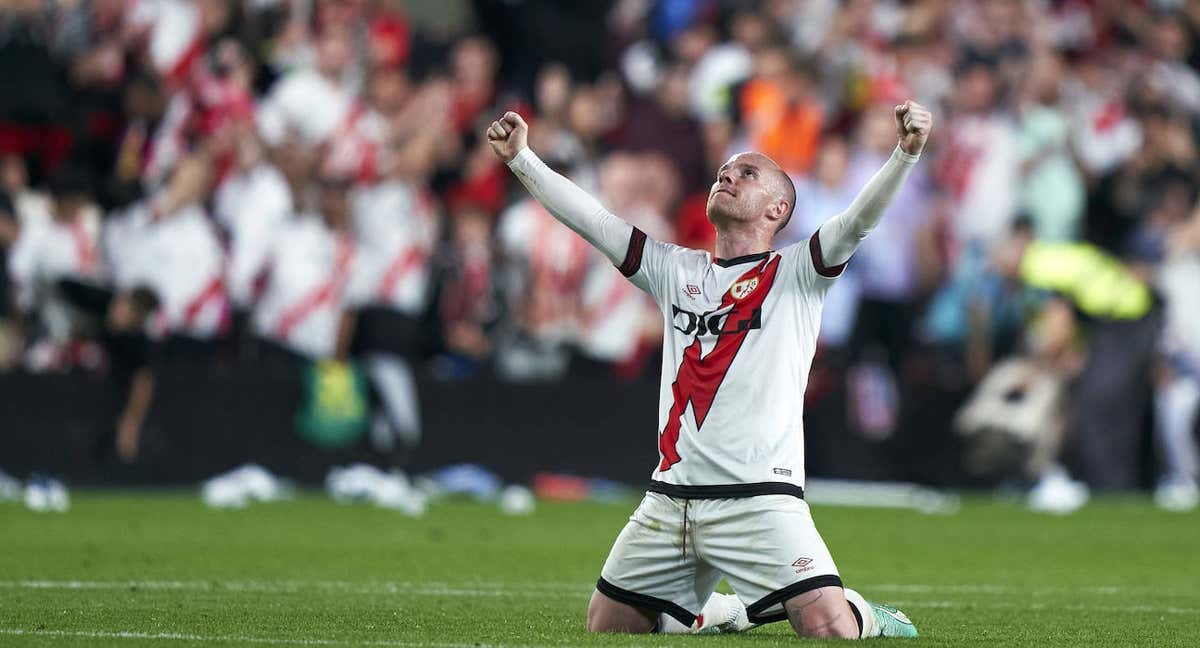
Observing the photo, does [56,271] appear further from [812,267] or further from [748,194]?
[812,267]

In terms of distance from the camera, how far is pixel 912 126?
7.79 metres

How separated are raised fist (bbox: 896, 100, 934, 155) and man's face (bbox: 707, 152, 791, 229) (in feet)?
2.42

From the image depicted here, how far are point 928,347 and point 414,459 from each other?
4959 millimetres

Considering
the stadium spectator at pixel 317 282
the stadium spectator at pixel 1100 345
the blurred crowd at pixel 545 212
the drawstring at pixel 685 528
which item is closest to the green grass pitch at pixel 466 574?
the drawstring at pixel 685 528

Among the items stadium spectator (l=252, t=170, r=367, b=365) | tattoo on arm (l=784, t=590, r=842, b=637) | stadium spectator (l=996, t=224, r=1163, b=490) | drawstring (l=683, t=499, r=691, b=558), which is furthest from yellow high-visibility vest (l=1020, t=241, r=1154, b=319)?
tattoo on arm (l=784, t=590, r=842, b=637)

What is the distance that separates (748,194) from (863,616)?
5.64ft

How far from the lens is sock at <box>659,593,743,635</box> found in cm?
851

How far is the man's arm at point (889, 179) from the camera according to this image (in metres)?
7.80

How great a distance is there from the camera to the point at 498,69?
70.0ft

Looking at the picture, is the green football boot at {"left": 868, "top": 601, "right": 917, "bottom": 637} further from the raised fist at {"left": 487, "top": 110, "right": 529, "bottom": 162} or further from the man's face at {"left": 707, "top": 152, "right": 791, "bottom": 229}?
the raised fist at {"left": 487, "top": 110, "right": 529, "bottom": 162}

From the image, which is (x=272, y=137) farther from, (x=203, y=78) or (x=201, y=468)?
(x=201, y=468)

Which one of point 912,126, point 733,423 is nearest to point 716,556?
point 733,423

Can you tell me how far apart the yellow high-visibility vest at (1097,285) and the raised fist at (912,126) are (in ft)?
39.1

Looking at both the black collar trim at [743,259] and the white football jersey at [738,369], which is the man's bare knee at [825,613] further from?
the black collar trim at [743,259]
